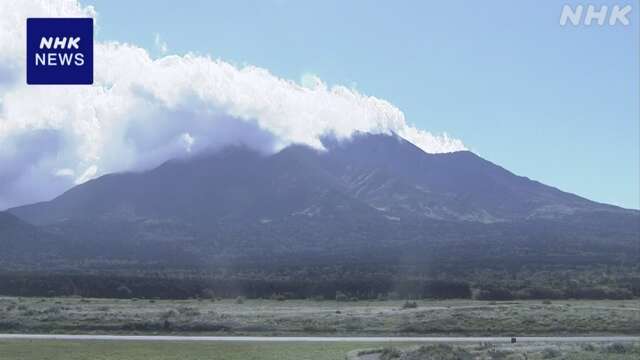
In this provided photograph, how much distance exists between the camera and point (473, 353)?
3728cm

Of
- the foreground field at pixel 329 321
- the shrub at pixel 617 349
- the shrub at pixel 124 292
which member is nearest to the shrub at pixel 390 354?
the shrub at pixel 617 349

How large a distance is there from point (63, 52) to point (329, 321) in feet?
92.7

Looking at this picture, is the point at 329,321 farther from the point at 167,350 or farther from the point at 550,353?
the point at 550,353

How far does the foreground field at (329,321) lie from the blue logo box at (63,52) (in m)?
23.5

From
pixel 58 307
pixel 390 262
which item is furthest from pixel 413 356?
pixel 390 262

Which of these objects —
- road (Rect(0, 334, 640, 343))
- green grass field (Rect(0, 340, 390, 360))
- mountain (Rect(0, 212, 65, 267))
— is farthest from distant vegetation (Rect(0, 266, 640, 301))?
mountain (Rect(0, 212, 65, 267))

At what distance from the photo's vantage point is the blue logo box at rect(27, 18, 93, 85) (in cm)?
3219

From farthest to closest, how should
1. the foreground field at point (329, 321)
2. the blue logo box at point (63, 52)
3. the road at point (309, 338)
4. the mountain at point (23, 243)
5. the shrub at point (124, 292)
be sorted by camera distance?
1. the mountain at point (23, 243)
2. the shrub at point (124, 292)
3. the foreground field at point (329, 321)
4. the road at point (309, 338)
5. the blue logo box at point (63, 52)

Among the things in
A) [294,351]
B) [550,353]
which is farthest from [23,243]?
[550,353]

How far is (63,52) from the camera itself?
3322cm

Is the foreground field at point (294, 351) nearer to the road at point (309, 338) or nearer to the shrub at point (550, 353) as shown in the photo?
the shrub at point (550, 353)

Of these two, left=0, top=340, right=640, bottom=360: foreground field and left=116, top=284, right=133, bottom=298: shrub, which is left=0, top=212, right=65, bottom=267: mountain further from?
left=0, top=340, right=640, bottom=360: foreground field

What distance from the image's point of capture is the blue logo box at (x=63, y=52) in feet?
106

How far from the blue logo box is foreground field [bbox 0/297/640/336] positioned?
77.1 ft
